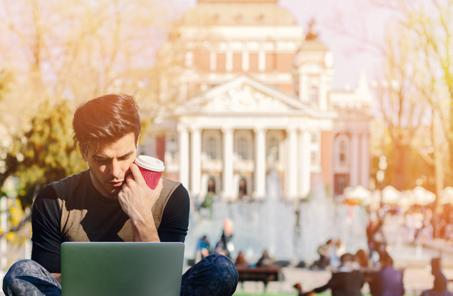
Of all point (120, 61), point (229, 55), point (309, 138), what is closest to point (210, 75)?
point (229, 55)

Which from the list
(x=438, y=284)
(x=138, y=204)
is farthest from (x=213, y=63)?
(x=138, y=204)

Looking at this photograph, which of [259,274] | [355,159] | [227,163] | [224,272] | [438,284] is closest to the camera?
[224,272]

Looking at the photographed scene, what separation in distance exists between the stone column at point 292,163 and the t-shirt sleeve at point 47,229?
76.3 meters

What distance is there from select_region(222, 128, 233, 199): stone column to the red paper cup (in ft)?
248

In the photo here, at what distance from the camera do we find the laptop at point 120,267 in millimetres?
2781

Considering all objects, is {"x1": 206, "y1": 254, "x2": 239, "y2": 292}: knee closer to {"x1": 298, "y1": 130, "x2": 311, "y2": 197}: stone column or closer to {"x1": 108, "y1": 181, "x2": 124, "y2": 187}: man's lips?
{"x1": 108, "y1": 181, "x2": 124, "y2": 187}: man's lips

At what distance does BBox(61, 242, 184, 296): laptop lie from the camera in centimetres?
278

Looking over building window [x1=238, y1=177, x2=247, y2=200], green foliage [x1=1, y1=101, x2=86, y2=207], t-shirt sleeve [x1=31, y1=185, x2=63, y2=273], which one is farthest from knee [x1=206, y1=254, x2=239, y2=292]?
building window [x1=238, y1=177, x2=247, y2=200]

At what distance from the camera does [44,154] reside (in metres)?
15.0

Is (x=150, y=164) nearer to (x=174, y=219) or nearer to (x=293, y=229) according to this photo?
(x=174, y=219)

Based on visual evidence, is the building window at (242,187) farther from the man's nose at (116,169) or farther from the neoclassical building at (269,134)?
the man's nose at (116,169)

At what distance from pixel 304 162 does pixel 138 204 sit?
77.6m

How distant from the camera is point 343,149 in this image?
284 feet

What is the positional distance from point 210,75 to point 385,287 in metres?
78.3
